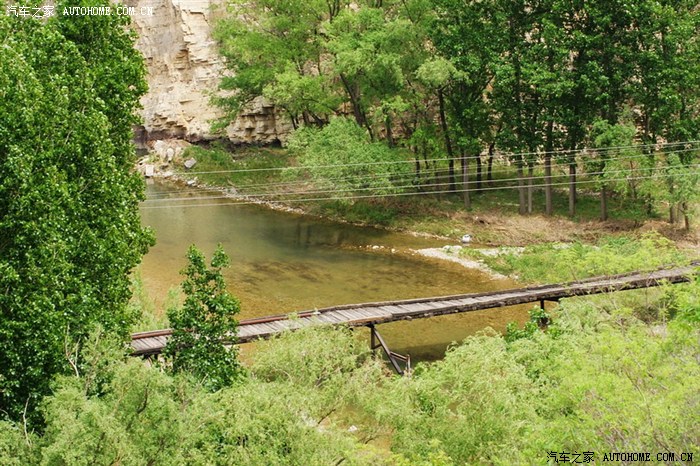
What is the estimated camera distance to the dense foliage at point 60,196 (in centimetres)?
1277

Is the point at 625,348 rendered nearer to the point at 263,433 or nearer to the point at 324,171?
the point at 263,433

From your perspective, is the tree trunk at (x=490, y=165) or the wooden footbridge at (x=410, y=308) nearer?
the wooden footbridge at (x=410, y=308)

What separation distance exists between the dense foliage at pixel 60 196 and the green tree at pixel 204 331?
1.21m

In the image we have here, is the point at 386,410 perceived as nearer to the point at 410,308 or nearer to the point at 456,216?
the point at 410,308

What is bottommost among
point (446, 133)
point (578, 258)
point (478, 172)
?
point (578, 258)

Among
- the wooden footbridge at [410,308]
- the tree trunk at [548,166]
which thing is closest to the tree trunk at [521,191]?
the tree trunk at [548,166]

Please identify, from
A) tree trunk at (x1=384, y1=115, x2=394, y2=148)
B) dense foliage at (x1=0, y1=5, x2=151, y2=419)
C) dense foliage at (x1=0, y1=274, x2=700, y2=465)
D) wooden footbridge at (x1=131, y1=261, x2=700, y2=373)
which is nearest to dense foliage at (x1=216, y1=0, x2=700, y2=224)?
tree trunk at (x1=384, y1=115, x2=394, y2=148)

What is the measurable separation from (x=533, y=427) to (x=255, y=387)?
485 cm

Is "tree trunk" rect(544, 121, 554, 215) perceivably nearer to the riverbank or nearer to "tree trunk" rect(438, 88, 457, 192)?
the riverbank

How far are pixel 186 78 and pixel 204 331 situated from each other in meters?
46.0

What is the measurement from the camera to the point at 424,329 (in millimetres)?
23438

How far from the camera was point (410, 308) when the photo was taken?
69.4 ft

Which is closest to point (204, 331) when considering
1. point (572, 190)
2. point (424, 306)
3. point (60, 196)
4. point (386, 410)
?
point (60, 196)

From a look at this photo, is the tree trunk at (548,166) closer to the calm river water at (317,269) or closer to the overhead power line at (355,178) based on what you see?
the overhead power line at (355,178)
